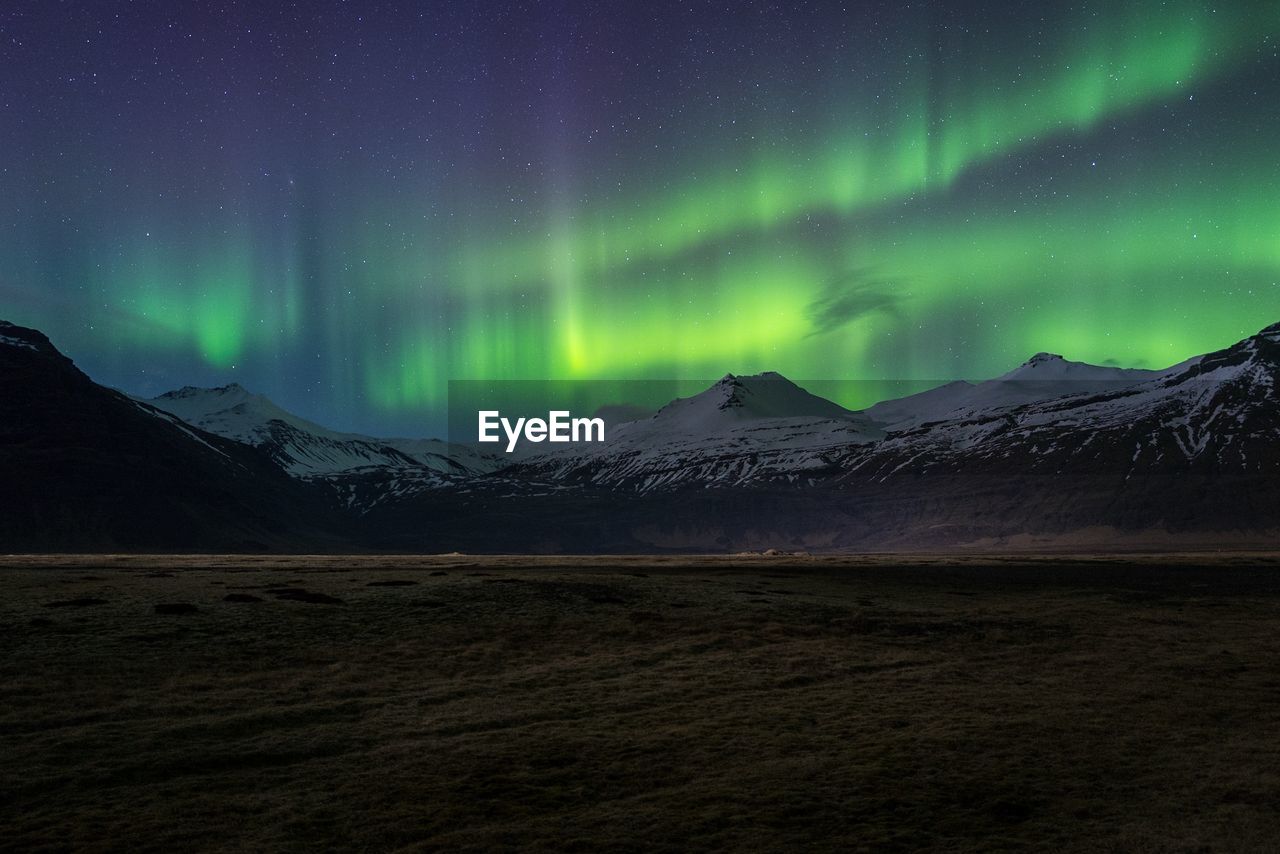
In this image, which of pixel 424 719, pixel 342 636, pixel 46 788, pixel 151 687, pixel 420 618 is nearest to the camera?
pixel 46 788

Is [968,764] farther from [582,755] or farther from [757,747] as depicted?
[582,755]

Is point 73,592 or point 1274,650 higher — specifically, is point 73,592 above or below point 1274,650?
above

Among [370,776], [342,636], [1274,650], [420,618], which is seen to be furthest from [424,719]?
[1274,650]

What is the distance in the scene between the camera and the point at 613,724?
30000mm

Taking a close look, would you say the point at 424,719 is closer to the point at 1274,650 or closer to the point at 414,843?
the point at 414,843

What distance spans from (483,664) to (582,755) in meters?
14.4

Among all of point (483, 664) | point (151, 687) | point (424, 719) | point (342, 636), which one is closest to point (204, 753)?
point (424, 719)

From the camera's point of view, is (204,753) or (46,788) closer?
(46,788)

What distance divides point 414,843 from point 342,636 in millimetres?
27293

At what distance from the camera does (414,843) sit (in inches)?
758

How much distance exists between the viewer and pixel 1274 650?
1825 inches

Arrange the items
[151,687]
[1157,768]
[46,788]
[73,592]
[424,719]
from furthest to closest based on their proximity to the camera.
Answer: [73,592] → [151,687] → [424,719] → [1157,768] → [46,788]

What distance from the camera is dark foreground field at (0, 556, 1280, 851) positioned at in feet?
67.8

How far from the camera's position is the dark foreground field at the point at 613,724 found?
2067cm
